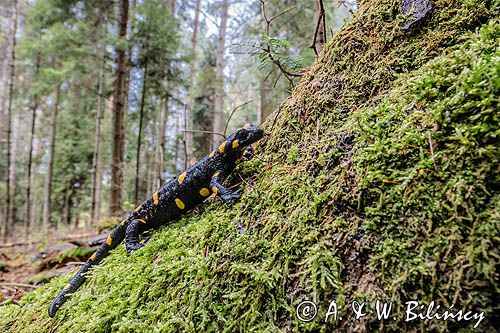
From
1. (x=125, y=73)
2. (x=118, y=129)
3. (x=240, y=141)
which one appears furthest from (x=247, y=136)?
(x=125, y=73)

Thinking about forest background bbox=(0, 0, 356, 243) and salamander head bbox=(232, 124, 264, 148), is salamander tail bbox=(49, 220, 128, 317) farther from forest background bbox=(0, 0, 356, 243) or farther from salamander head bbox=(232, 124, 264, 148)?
salamander head bbox=(232, 124, 264, 148)

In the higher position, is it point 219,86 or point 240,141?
point 219,86

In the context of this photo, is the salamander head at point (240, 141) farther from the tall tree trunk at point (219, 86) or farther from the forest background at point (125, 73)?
the tall tree trunk at point (219, 86)

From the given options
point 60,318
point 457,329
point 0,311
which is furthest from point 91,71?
point 457,329

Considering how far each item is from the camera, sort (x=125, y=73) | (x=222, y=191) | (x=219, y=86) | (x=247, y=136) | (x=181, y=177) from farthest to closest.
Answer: (x=219, y=86) → (x=125, y=73) → (x=181, y=177) → (x=247, y=136) → (x=222, y=191)

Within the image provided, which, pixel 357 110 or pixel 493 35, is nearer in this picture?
pixel 493 35

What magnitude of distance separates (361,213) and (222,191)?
1246 millimetres

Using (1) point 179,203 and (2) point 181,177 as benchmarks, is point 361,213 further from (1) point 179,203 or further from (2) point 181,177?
(2) point 181,177

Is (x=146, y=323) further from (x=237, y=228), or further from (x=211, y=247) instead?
(x=237, y=228)

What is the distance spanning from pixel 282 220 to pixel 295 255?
0.83 feet

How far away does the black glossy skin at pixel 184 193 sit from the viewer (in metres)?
2.78

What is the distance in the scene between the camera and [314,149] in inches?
80.7

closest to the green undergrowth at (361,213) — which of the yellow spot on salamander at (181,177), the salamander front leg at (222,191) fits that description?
the salamander front leg at (222,191)

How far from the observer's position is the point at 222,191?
2486 mm
